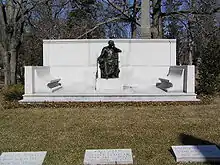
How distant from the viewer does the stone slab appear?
4788mm

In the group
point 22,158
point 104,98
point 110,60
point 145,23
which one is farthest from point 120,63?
point 22,158

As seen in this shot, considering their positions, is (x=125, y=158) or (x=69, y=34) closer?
(x=125, y=158)

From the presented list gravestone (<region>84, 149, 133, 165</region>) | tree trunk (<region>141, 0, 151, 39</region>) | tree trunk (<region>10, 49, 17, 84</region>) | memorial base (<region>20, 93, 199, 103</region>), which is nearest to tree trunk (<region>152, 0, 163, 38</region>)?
tree trunk (<region>141, 0, 151, 39</region>)

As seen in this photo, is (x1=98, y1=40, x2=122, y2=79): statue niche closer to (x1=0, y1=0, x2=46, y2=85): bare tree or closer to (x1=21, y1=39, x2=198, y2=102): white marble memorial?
(x1=21, y1=39, x2=198, y2=102): white marble memorial

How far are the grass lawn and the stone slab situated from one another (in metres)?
0.15

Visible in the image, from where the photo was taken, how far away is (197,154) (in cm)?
503

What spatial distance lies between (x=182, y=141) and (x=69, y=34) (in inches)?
851

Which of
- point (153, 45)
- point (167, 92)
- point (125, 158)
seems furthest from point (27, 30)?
point (125, 158)

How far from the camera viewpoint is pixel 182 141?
244 inches

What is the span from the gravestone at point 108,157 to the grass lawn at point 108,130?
170 millimetres

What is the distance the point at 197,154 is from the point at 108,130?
2424mm

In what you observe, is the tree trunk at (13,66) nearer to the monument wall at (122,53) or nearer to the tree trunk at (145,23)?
the monument wall at (122,53)

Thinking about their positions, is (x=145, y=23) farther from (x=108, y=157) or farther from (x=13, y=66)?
(x=108, y=157)

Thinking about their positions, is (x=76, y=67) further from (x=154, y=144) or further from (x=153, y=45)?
(x=154, y=144)
